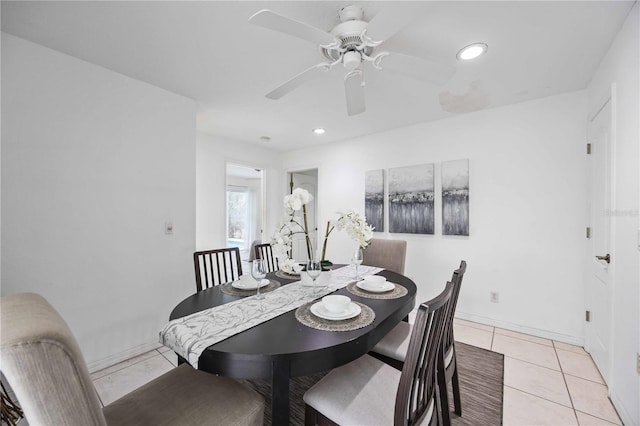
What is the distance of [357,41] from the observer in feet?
4.86

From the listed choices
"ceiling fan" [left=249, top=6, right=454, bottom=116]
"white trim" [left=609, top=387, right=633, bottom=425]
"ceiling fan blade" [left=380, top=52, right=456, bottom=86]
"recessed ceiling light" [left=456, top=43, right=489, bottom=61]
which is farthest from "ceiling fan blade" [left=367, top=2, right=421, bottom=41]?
"white trim" [left=609, top=387, right=633, bottom=425]

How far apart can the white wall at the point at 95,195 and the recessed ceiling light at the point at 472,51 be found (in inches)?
97.4

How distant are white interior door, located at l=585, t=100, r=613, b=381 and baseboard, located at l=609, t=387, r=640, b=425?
0.19 m

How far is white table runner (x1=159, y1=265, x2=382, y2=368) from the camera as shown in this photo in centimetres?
104

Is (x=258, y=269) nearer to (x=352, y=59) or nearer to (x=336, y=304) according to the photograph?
(x=336, y=304)

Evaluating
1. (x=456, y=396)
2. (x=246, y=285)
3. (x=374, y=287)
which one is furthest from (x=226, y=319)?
(x=456, y=396)

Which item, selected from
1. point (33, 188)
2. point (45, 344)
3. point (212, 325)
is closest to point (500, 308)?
point (212, 325)

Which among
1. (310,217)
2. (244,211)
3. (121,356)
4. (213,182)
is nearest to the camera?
(121,356)

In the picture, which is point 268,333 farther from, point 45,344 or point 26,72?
point 26,72

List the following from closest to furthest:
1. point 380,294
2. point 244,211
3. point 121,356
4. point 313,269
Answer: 1. point 313,269
2. point 380,294
3. point 121,356
4. point 244,211

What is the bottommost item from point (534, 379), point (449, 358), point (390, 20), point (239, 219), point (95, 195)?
point (534, 379)

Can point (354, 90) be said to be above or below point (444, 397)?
above

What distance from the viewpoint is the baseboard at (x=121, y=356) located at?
6.86 ft

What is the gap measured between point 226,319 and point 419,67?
67.9 inches
